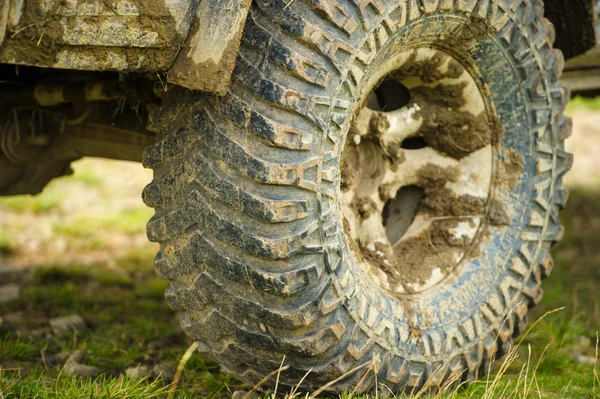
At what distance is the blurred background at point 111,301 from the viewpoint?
2334 mm

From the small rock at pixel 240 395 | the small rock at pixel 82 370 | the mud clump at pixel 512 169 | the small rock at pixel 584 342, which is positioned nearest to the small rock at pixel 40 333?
the small rock at pixel 82 370

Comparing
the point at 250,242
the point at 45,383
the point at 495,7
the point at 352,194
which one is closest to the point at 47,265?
the point at 45,383

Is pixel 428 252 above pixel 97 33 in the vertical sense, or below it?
below

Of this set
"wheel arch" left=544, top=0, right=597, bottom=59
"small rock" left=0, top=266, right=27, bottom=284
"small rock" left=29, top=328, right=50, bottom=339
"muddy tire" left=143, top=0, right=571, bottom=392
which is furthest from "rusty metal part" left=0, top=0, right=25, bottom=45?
"small rock" left=0, top=266, right=27, bottom=284

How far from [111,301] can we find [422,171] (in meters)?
1.73

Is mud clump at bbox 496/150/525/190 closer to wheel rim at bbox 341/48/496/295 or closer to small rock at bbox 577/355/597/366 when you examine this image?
wheel rim at bbox 341/48/496/295

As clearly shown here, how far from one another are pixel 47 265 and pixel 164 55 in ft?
9.13

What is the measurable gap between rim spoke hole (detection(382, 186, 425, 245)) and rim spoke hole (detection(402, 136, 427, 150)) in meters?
0.15

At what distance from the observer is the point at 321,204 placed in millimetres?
1832

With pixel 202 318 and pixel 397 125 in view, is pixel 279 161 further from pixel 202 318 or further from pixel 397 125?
pixel 397 125

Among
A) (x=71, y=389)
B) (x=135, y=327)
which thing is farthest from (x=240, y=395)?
(x=135, y=327)

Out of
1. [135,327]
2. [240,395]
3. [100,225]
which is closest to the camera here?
[240,395]

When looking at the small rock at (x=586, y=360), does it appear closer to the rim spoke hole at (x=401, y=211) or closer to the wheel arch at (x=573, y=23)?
the rim spoke hole at (x=401, y=211)

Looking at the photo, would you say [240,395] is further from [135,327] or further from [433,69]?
[433,69]
